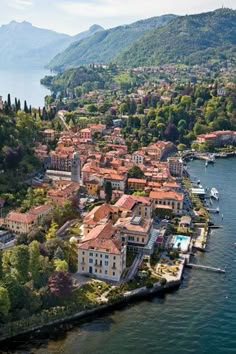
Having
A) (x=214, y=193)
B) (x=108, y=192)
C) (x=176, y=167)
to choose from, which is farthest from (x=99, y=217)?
(x=176, y=167)

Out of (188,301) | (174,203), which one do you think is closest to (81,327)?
(188,301)

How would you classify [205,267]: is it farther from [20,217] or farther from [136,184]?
[136,184]

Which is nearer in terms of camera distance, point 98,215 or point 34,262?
point 34,262

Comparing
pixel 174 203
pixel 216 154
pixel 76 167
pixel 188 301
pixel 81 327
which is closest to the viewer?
pixel 81 327

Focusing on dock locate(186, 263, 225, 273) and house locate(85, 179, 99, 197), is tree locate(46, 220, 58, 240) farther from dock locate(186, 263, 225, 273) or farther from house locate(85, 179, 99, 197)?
dock locate(186, 263, 225, 273)

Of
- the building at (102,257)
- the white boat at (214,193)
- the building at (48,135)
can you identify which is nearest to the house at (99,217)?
the building at (102,257)

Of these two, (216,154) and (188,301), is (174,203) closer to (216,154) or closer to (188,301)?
(188,301)
